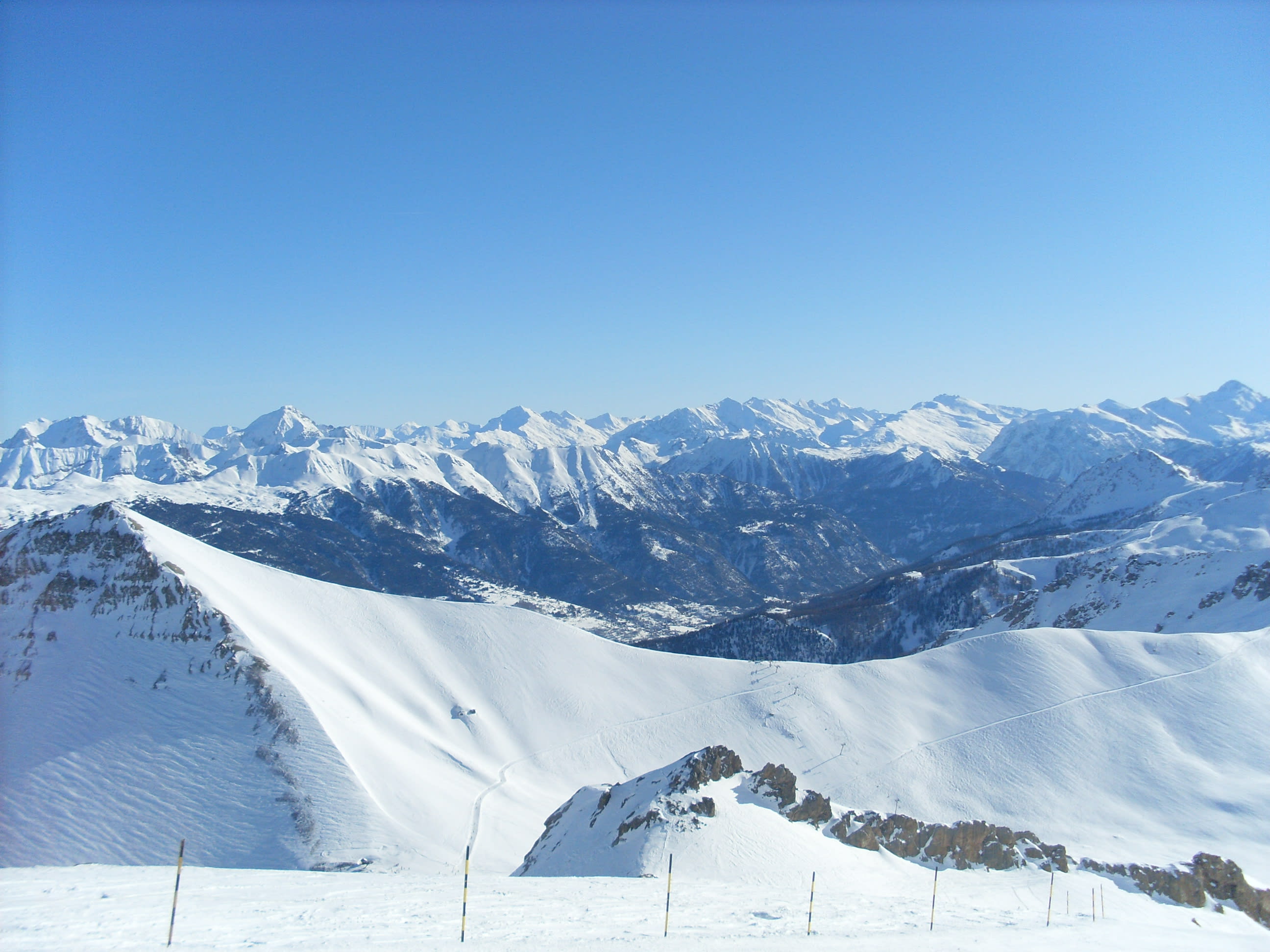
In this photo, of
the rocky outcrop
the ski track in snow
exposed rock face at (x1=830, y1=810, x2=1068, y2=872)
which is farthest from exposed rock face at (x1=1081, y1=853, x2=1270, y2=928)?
the ski track in snow

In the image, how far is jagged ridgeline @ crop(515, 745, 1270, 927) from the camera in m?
37.2

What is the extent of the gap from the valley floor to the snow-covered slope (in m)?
24.2

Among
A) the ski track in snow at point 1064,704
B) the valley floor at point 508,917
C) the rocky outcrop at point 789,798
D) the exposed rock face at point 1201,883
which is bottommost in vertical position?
the exposed rock face at point 1201,883

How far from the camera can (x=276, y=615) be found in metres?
74.9

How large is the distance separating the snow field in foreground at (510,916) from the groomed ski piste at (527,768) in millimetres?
168

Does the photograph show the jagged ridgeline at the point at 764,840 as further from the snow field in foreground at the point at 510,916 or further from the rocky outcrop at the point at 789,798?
the snow field in foreground at the point at 510,916

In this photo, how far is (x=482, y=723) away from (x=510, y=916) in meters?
57.2

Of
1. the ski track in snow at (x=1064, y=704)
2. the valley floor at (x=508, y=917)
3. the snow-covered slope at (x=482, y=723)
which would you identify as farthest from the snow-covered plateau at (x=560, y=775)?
the ski track in snow at (x=1064, y=704)

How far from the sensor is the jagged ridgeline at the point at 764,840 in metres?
37.2

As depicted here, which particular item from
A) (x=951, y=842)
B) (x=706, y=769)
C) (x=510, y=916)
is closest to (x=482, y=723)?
(x=706, y=769)

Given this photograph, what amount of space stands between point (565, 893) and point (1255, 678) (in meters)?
77.1

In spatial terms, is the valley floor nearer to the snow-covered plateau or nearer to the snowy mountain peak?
the snow-covered plateau

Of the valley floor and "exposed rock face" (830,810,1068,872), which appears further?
"exposed rock face" (830,810,1068,872)

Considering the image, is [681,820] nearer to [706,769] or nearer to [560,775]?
[706,769]
